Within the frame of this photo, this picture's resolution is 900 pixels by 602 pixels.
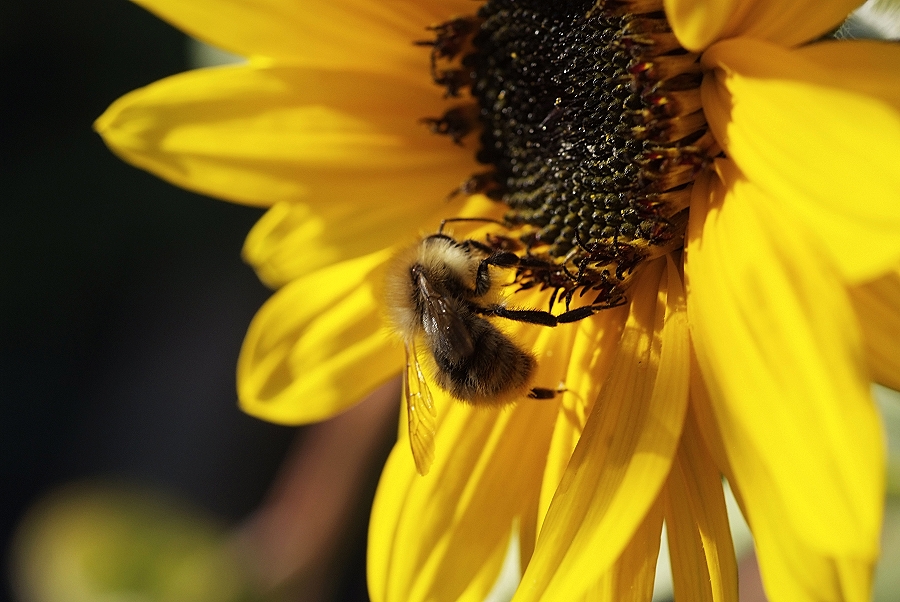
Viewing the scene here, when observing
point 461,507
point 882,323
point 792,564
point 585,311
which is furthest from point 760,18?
point 461,507

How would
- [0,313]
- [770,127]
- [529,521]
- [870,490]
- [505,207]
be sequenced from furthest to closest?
[0,313], [505,207], [529,521], [770,127], [870,490]

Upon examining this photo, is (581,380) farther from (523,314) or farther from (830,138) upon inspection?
(830,138)

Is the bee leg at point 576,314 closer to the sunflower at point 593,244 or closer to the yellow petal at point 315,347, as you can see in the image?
the sunflower at point 593,244

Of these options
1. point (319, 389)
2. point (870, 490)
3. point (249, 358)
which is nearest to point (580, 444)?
point (870, 490)

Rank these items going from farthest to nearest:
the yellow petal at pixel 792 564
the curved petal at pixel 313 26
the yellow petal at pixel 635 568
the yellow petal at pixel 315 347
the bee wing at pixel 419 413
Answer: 1. the yellow petal at pixel 315 347
2. the curved petal at pixel 313 26
3. the bee wing at pixel 419 413
4. the yellow petal at pixel 635 568
5. the yellow petal at pixel 792 564

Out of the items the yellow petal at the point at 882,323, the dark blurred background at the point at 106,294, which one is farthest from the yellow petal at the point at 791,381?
the dark blurred background at the point at 106,294

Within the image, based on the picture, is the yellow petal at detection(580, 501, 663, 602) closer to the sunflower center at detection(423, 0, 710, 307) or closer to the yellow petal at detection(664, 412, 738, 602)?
the yellow petal at detection(664, 412, 738, 602)

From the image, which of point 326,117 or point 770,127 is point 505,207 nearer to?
point 326,117
